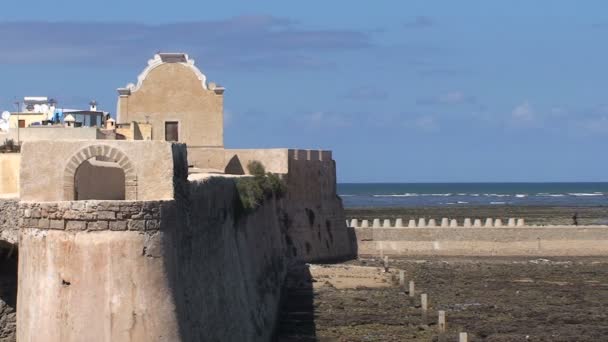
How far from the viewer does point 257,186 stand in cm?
3188

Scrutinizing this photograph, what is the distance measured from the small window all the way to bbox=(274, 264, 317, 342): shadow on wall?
649 cm

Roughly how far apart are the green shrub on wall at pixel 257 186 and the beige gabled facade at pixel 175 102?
10.5ft

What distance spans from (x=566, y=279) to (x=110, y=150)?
26.5 metres

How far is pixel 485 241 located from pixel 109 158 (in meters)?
35.3

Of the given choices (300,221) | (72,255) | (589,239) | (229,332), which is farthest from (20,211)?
(589,239)

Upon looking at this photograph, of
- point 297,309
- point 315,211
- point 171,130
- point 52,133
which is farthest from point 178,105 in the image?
point 297,309

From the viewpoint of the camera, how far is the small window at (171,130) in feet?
139

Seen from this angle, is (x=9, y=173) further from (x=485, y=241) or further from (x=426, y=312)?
(x=485, y=241)

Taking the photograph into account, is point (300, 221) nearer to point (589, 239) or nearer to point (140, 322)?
point (589, 239)

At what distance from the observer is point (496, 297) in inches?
1375

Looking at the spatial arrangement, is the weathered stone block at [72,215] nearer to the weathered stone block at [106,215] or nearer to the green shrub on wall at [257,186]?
the weathered stone block at [106,215]

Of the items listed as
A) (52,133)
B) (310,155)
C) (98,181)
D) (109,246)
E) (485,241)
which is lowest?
(485,241)

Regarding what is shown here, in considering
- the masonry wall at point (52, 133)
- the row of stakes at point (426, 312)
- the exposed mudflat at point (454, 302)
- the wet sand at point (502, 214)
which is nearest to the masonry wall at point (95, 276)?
the row of stakes at point (426, 312)

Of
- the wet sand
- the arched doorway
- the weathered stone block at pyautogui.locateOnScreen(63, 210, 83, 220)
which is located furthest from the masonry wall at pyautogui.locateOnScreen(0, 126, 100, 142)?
the wet sand
